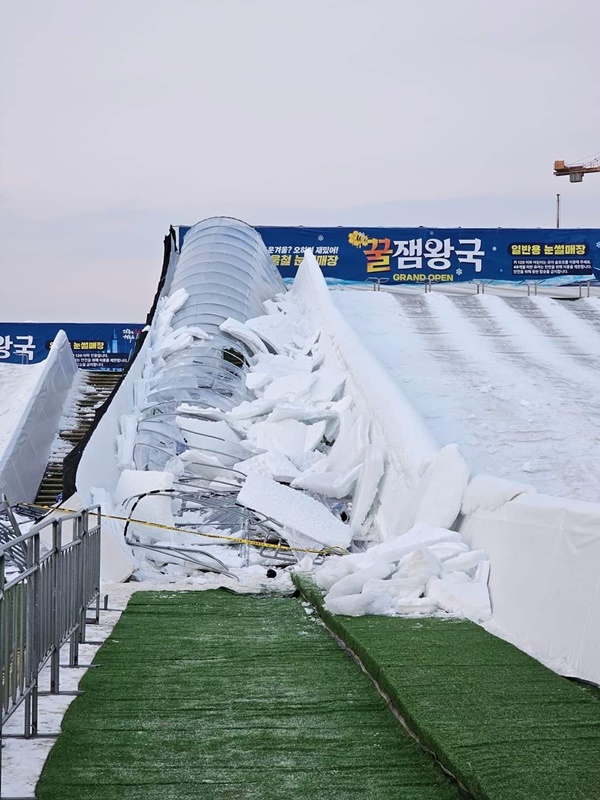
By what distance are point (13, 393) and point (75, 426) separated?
154 centimetres

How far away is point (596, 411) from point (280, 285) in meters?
8.10

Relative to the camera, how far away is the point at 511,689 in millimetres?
4055

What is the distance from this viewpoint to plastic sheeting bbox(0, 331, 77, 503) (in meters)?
12.4

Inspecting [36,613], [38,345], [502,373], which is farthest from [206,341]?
[38,345]

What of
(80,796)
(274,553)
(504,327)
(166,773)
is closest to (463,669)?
(166,773)

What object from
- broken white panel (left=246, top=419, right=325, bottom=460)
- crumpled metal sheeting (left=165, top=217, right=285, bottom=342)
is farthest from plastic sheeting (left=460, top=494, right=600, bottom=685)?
crumpled metal sheeting (left=165, top=217, right=285, bottom=342)

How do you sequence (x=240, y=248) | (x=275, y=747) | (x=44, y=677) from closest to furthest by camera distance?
1. (x=275, y=747)
2. (x=44, y=677)
3. (x=240, y=248)

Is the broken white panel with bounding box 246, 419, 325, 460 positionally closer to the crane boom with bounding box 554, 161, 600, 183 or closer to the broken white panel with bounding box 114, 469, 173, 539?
the broken white panel with bounding box 114, 469, 173, 539

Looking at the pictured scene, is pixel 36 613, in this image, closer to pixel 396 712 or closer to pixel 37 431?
pixel 396 712

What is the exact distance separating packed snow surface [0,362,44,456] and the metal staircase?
62 centimetres

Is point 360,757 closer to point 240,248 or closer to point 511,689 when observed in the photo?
point 511,689

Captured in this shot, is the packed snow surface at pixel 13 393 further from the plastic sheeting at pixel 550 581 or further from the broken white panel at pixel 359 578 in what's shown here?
the plastic sheeting at pixel 550 581

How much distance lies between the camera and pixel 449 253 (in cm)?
2264

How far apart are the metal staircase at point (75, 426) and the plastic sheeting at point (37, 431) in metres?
0.10
